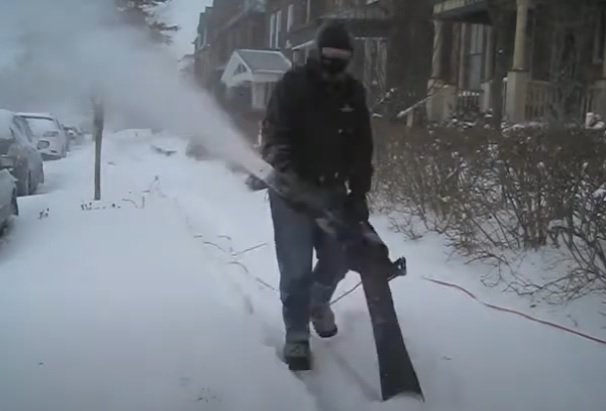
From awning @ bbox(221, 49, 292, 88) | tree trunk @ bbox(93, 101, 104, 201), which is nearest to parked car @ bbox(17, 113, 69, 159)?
tree trunk @ bbox(93, 101, 104, 201)

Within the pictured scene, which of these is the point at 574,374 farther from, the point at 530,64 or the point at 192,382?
the point at 530,64

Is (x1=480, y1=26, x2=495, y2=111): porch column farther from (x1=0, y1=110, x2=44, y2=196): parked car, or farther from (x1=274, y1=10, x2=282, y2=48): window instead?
(x1=0, y1=110, x2=44, y2=196): parked car

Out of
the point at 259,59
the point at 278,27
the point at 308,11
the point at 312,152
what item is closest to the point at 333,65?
the point at 312,152

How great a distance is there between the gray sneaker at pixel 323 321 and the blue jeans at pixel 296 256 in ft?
0.85

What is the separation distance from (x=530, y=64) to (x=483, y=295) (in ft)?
40.3

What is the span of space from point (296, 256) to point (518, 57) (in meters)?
12.2

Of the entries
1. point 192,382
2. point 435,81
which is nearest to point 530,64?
point 435,81

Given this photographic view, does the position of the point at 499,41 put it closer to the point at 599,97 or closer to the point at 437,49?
the point at 437,49

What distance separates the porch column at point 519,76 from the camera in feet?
47.5

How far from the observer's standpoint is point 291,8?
2686 centimetres

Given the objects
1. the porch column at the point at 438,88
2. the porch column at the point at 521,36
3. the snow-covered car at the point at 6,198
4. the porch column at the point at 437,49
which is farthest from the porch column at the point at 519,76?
the snow-covered car at the point at 6,198

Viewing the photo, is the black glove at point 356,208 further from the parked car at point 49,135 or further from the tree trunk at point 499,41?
the tree trunk at point 499,41

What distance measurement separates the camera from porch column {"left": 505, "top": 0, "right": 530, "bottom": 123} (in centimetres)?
1448

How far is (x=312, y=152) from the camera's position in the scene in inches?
151
